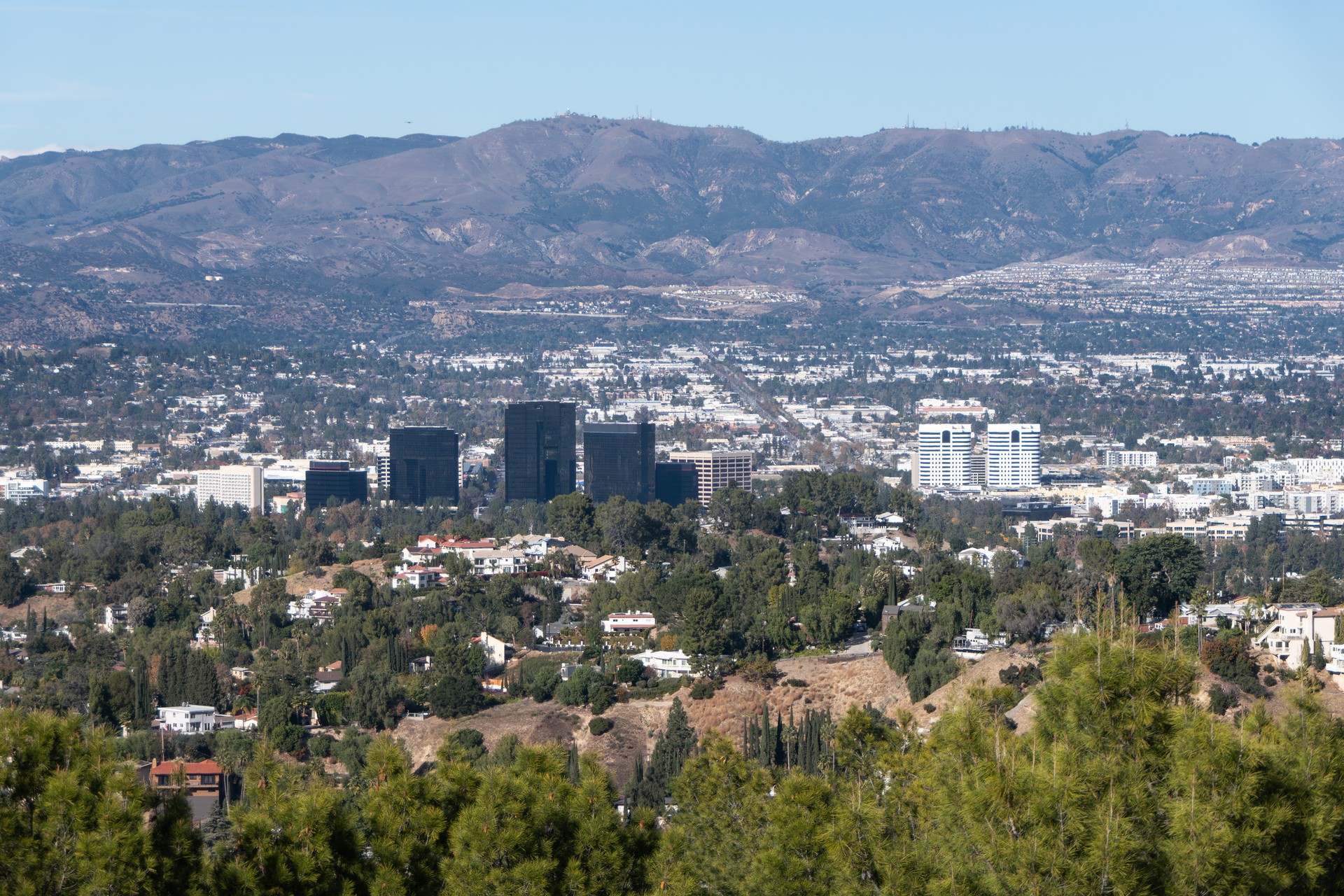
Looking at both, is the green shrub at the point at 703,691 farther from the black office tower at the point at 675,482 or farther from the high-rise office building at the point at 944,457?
the high-rise office building at the point at 944,457

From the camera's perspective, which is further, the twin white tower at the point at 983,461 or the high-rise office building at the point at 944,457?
the twin white tower at the point at 983,461

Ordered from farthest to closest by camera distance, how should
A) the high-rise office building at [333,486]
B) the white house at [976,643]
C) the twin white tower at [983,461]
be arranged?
1. the twin white tower at [983,461]
2. the high-rise office building at [333,486]
3. the white house at [976,643]

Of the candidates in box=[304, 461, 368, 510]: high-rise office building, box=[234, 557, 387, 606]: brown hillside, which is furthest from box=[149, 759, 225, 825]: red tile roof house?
box=[304, 461, 368, 510]: high-rise office building


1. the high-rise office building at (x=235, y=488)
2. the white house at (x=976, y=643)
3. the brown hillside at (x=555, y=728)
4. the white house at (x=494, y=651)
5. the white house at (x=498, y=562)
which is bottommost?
the high-rise office building at (x=235, y=488)

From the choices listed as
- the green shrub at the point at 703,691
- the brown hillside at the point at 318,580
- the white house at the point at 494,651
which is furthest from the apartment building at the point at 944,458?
the green shrub at the point at 703,691

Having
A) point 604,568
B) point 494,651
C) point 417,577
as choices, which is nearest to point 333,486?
point 417,577

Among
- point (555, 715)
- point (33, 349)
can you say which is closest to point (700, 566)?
point (555, 715)
